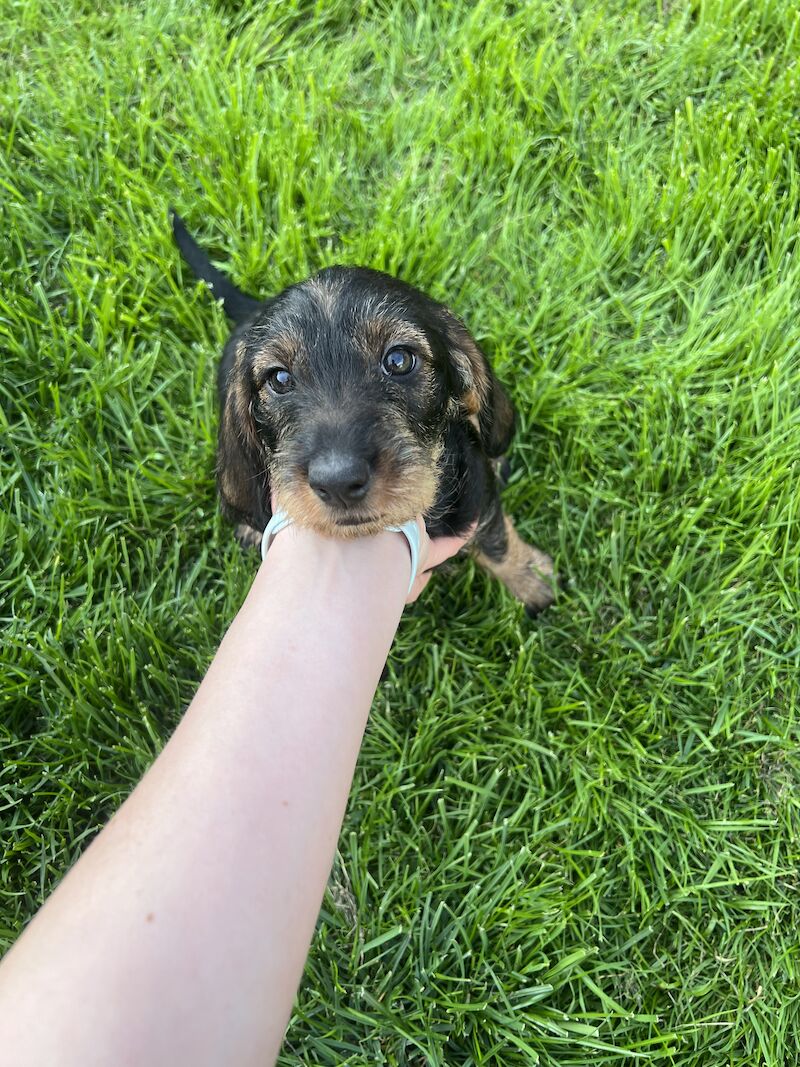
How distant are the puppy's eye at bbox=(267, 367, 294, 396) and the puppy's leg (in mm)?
881

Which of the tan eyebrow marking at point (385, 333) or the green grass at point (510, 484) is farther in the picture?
the green grass at point (510, 484)

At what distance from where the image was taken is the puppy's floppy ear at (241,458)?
85.0 inches

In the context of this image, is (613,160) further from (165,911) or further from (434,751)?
(165,911)

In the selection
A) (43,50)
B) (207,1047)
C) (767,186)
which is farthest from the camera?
(43,50)

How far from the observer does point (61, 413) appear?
9.17 ft

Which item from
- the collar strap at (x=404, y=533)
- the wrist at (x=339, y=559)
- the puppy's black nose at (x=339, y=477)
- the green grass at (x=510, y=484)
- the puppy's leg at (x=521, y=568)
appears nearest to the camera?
the puppy's black nose at (x=339, y=477)

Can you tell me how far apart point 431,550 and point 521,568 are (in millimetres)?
484

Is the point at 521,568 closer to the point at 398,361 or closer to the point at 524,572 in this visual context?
the point at 524,572

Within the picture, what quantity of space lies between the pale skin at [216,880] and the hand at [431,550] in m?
0.48

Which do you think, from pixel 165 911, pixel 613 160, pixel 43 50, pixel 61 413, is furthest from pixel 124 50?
pixel 165 911

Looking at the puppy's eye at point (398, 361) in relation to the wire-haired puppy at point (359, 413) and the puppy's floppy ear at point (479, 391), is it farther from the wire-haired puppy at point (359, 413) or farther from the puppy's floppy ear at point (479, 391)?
the puppy's floppy ear at point (479, 391)

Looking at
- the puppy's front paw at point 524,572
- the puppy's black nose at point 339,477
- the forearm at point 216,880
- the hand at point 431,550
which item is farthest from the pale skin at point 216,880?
the puppy's front paw at point 524,572

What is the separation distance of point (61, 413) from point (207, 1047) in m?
2.28

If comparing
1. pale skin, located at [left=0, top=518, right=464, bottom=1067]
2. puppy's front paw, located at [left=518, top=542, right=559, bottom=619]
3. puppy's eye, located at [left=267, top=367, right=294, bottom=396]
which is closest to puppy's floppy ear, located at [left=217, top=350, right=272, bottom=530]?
puppy's eye, located at [left=267, top=367, right=294, bottom=396]
